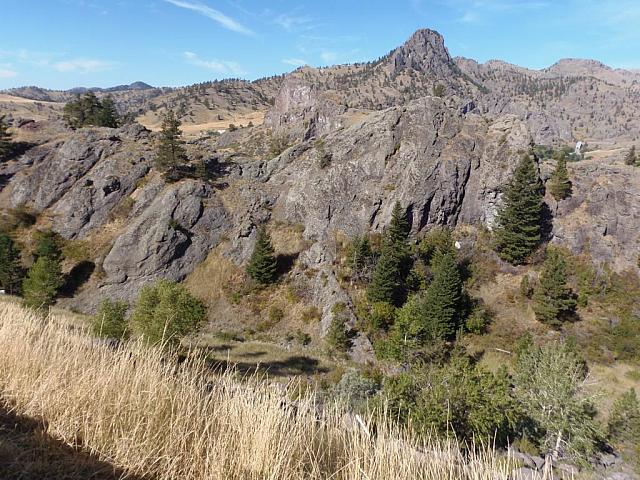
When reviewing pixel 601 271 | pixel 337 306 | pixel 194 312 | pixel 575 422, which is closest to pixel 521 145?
pixel 601 271

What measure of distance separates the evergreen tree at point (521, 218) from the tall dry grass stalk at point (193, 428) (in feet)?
139

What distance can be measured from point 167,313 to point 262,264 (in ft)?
60.8

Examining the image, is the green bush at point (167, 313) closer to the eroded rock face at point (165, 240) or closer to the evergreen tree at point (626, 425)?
the eroded rock face at point (165, 240)

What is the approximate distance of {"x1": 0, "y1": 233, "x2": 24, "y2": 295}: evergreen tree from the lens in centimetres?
3971

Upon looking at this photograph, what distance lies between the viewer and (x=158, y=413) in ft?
13.9

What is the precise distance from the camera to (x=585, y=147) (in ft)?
605

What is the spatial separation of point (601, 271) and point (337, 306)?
3020 cm

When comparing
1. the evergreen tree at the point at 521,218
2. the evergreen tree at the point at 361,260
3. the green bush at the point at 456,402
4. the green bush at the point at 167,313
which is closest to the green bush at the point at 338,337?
the evergreen tree at the point at 361,260

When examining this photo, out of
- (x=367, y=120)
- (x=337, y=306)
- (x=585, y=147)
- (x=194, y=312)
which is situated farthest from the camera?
(x=585, y=147)

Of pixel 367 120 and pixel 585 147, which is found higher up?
pixel 585 147

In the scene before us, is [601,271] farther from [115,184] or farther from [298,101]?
[298,101]

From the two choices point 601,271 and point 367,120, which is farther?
point 367,120

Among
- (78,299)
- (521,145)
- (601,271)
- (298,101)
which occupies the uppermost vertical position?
(298,101)

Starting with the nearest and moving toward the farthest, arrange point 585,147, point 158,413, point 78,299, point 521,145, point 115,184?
point 158,413
point 78,299
point 521,145
point 115,184
point 585,147
